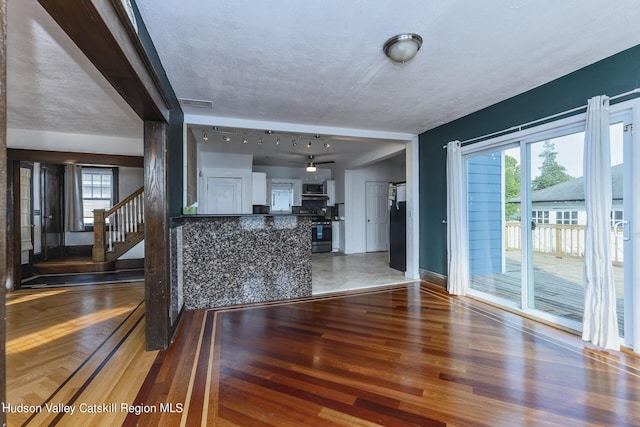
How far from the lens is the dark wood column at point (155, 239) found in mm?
2328

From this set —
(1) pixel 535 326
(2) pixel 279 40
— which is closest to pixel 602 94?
(1) pixel 535 326

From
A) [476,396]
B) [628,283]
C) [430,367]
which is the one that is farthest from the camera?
[628,283]

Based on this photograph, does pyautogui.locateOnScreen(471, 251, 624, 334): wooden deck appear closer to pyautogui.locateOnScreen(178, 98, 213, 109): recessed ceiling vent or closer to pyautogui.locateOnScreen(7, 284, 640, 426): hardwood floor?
pyautogui.locateOnScreen(7, 284, 640, 426): hardwood floor

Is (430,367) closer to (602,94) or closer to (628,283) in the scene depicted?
(628,283)

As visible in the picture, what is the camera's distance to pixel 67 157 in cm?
448

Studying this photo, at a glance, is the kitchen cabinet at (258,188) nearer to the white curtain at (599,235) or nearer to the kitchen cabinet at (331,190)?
the kitchen cabinet at (331,190)

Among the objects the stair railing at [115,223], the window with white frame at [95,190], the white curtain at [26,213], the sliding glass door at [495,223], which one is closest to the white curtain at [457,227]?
the sliding glass door at [495,223]

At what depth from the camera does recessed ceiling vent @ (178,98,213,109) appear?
3.21 meters

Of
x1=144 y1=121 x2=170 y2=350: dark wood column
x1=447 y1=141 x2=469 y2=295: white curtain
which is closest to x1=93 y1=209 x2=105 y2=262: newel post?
x1=144 y1=121 x2=170 y2=350: dark wood column

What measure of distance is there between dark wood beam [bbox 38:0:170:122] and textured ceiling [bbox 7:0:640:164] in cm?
44

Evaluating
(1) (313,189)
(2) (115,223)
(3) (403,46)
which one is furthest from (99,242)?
(3) (403,46)

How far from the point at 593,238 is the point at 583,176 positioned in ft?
1.98

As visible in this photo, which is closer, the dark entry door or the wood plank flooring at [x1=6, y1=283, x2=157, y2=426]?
the wood plank flooring at [x1=6, y1=283, x2=157, y2=426]

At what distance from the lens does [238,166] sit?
6.32m
